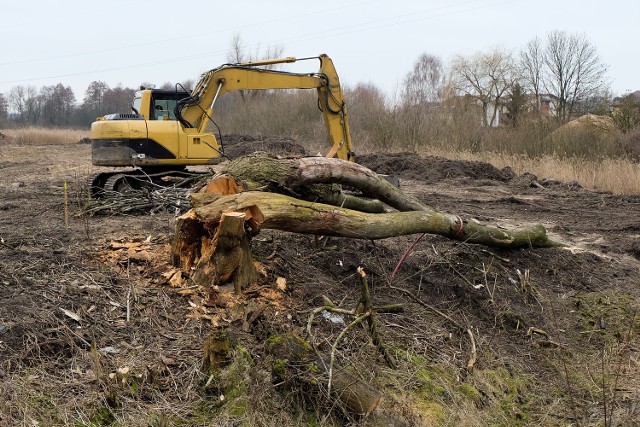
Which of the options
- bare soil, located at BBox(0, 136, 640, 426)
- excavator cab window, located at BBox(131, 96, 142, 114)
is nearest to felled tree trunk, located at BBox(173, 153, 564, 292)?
bare soil, located at BBox(0, 136, 640, 426)

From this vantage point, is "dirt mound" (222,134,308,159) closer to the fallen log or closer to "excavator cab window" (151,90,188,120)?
"excavator cab window" (151,90,188,120)

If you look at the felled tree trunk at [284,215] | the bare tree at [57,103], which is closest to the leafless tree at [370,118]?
the felled tree trunk at [284,215]

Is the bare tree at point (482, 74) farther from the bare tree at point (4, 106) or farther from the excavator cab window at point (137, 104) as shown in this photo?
the bare tree at point (4, 106)

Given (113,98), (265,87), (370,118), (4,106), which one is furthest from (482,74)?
(4,106)

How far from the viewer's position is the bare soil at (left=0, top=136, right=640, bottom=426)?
4035 millimetres

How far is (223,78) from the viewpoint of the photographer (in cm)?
1072

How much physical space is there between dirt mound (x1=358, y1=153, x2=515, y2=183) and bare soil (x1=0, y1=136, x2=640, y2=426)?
9.32 meters

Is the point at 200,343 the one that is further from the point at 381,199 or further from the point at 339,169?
the point at 381,199

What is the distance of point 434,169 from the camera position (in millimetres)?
18172

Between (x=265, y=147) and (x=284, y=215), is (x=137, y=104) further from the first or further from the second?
(x=265, y=147)

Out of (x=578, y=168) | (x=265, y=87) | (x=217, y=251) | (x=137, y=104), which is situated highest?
(x=265, y=87)

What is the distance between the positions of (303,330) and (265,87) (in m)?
6.89

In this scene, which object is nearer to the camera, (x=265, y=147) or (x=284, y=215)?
(x=284, y=215)

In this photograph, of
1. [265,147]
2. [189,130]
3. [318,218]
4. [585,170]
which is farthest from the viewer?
[265,147]
